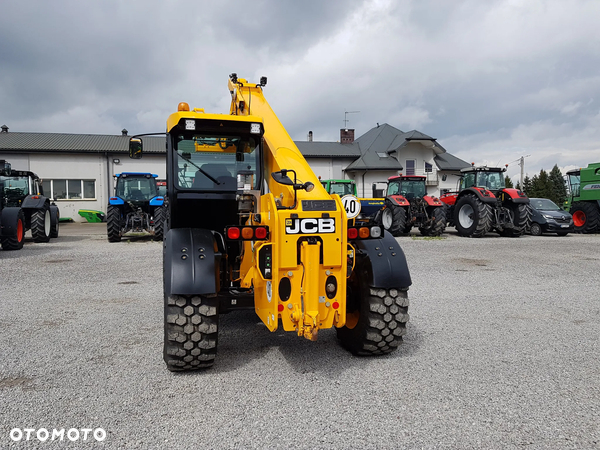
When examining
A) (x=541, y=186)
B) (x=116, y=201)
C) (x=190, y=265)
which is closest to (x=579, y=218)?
(x=116, y=201)

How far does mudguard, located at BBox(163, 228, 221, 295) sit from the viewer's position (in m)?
3.55

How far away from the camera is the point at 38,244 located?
1427cm

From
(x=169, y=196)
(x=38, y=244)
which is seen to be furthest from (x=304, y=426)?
(x=38, y=244)

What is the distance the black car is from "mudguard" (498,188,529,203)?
1804 mm

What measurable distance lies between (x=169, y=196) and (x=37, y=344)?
191cm

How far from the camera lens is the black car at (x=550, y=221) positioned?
1711cm

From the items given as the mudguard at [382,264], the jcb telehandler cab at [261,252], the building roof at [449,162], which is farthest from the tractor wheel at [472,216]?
the building roof at [449,162]

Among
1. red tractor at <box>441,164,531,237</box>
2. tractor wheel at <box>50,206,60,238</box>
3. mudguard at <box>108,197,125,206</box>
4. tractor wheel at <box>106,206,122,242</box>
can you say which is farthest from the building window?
Result: red tractor at <box>441,164,531,237</box>

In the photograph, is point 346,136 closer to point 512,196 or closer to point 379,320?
point 512,196

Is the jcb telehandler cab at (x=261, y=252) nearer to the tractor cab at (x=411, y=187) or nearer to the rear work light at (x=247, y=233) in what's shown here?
the rear work light at (x=247, y=233)

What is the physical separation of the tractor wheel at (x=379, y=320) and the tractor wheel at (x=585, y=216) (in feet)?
59.8

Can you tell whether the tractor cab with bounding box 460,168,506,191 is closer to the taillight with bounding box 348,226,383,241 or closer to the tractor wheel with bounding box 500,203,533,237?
the tractor wheel with bounding box 500,203,533,237

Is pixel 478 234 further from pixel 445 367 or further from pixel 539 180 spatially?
pixel 539 180

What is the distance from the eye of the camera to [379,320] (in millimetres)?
3873
